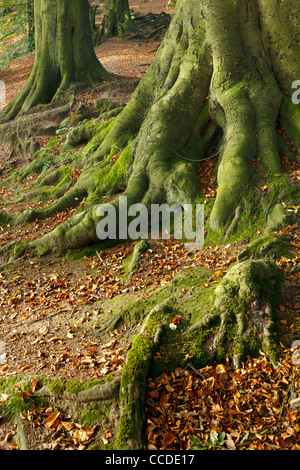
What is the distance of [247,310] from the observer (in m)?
3.91

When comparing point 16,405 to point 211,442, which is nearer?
point 211,442

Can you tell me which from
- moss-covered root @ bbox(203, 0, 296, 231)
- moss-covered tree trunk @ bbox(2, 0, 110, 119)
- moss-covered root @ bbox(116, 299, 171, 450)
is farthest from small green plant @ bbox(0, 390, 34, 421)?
moss-covered tree trunk @ bbox(2, 0, 110, 119)

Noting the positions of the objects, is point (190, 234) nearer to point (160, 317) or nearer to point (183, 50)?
point (160, 317)

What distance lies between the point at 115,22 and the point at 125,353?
28.1 metres

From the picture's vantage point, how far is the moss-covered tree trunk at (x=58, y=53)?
1324 centimetres

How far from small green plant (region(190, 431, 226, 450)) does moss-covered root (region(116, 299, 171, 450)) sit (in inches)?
16.8

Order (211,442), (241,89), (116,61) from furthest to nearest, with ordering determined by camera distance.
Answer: (116,61), (241,89), (211,442)

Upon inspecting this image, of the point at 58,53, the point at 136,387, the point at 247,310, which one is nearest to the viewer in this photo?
the point at 136,387

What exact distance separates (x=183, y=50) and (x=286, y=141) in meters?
2.83

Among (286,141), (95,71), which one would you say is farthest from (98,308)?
(95,71)

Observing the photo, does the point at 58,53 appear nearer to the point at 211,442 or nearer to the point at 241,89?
the point at 241,89

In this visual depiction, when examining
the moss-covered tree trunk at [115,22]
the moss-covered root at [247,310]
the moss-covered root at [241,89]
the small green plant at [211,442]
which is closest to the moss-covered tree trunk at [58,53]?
the moss-covered root at [241,89]

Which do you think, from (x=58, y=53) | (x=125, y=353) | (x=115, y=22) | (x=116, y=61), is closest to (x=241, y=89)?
(x=125, y=353)

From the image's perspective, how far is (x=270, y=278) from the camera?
167 inches
